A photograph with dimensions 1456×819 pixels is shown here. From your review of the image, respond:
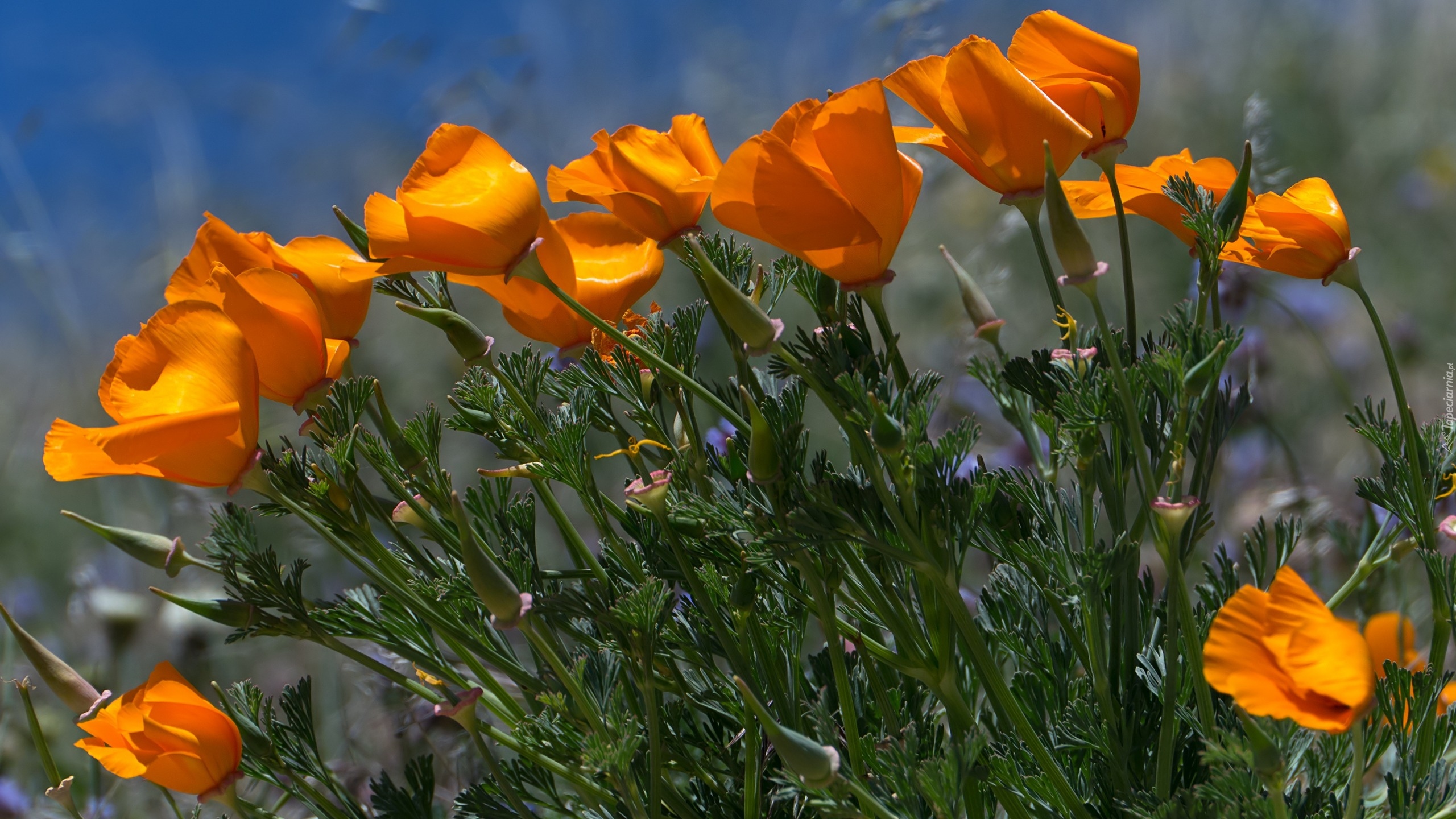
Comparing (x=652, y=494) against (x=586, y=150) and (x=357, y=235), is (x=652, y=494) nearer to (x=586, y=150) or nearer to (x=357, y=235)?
(x=357, y=235)

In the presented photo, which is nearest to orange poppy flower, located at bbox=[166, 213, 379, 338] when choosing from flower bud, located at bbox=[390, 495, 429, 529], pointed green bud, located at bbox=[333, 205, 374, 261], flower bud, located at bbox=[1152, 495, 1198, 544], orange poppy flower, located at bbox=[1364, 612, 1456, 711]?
pointed green bud, located at bbox=[333, 205, 374, 261]

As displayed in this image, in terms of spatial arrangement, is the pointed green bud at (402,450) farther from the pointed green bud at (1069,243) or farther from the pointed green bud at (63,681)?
the pointed green bud at (1069,243)

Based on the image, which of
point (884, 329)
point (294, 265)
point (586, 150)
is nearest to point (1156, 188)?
point (884, 329)

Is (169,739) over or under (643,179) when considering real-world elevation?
under

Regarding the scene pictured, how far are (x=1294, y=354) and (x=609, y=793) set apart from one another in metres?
2.65

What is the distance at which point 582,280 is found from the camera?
0.65 metres

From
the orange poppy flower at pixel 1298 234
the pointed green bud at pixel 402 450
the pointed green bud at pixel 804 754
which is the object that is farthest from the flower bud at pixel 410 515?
the orange poppy flower at pixel 1298 234

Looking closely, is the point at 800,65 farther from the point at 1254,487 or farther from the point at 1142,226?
the point at 1254,487

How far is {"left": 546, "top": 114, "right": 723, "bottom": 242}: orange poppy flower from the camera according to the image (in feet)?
1.92

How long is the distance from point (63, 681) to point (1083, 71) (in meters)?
0.66

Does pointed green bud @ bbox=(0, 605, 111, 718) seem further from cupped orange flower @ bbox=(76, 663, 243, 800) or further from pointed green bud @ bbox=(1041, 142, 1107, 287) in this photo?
pointed green bud @ bbox=(1041, 142, 1107, 287)

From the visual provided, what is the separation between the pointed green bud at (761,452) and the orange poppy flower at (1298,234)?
290 millimetres

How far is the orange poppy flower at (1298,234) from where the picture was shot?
554mm

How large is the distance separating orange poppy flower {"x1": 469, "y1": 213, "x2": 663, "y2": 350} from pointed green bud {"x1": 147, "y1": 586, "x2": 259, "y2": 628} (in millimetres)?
222
